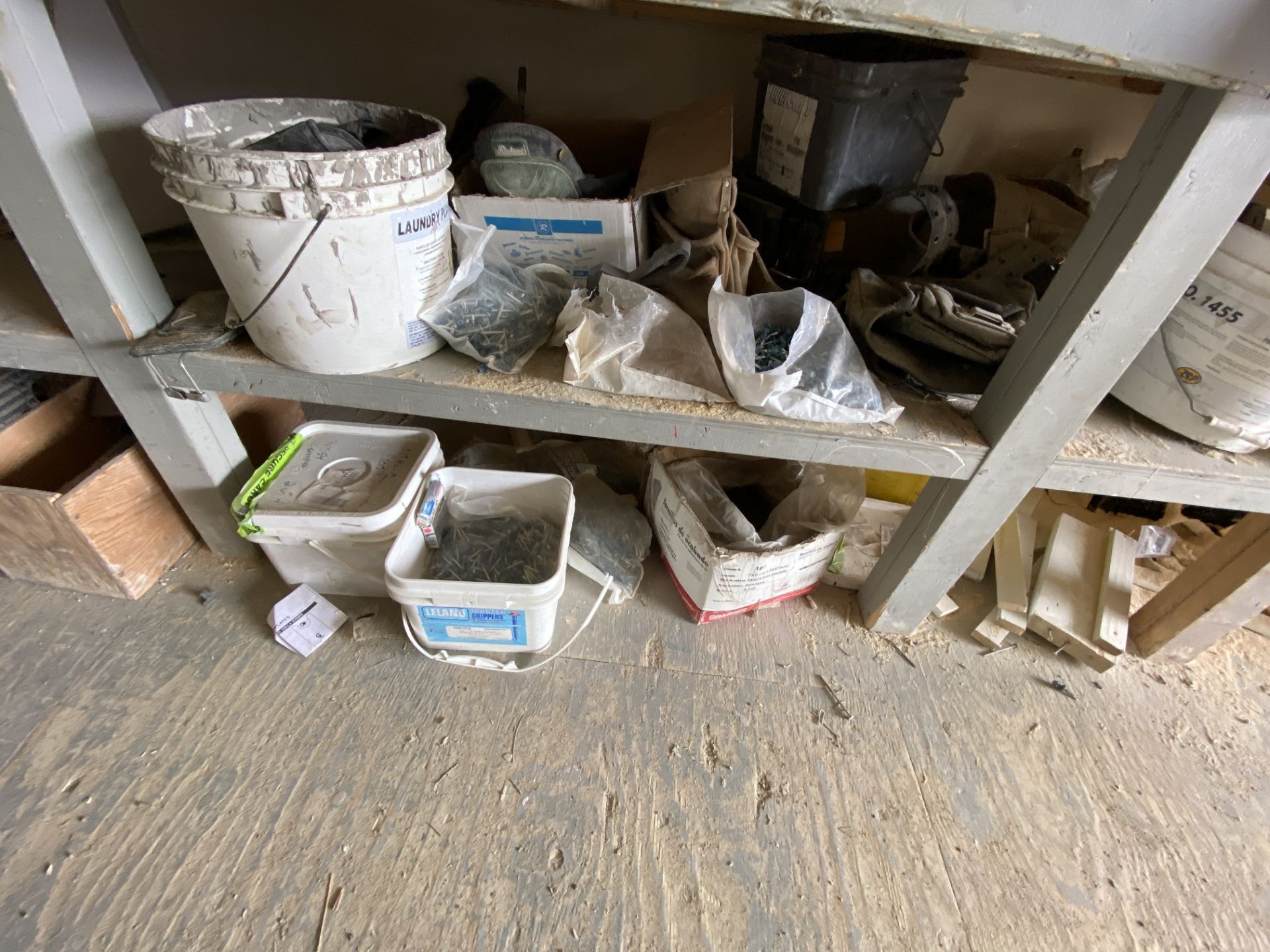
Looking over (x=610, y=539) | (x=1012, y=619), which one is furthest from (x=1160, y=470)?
(x=610, y=539)

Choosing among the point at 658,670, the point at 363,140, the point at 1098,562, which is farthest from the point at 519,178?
the point at 1098,562

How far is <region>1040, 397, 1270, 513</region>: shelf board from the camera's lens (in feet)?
2.93

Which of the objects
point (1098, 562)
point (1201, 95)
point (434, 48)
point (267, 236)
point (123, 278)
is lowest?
point (1098, 562)

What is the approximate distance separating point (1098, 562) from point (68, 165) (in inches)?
75.2

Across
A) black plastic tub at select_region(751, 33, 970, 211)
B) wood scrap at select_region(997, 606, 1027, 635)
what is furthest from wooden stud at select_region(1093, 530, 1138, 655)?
black plastic tub at select_region(751, 33, 970, 211)

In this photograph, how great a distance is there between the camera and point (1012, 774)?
1.06 meters

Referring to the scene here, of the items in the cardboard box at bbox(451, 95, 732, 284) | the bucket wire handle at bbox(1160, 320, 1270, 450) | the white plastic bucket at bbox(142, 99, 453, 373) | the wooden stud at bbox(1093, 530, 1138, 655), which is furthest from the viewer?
the wooden stud at bbox(1093, 530, 1138, 655)

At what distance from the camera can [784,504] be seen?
123 cm

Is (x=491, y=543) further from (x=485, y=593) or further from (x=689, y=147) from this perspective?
(x=689, y=147)

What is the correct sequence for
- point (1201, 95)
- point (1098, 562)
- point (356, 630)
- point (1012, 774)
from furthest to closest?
point (1098, 562)
point (356, 630)
point (1012, 774)
point (1201, 95)

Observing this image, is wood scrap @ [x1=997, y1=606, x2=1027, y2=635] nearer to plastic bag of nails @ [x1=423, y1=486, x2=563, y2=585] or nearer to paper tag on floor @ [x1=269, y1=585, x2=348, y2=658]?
plastic bag of nails @ [x1=423, y1=486, x2=563, y2=585]

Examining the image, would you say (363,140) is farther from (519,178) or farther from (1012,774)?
(1012,774)

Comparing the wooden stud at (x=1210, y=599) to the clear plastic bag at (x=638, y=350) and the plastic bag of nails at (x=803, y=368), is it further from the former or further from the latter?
the clear plastic bag at (x=638, y=350)

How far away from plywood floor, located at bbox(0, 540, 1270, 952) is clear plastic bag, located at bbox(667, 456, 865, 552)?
217 millimetres
